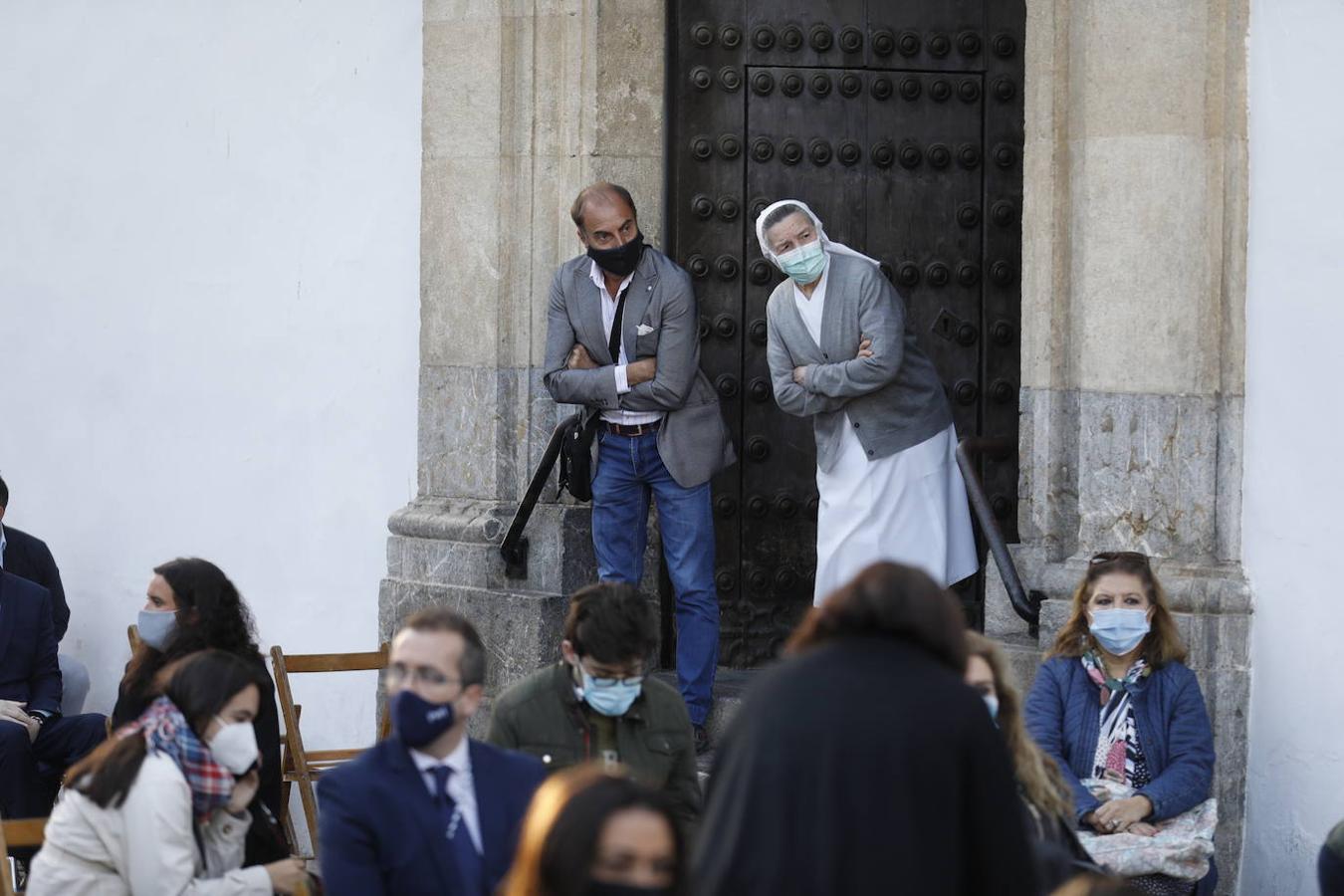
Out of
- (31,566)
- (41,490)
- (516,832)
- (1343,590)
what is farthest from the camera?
(41,490)

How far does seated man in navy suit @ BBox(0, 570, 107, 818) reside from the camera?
7.78 m

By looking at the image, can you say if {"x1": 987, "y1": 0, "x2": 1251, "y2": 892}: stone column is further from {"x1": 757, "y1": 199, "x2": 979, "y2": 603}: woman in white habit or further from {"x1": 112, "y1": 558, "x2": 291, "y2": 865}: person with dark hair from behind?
{"x1": 112, "y1": 558, "x2": 291, "y2": 865}: person with dark hair from behind

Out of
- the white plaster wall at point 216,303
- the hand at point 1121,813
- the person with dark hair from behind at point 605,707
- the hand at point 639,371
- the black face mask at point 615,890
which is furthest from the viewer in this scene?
the white plaster wall at point 216,303

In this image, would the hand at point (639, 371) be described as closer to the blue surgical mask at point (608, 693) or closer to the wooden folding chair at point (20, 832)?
the blue surgical mask at point (608, 693)

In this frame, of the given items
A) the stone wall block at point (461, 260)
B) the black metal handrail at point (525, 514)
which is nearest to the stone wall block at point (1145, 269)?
the black metal handrail at point (525, 514)

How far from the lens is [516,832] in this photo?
430cm

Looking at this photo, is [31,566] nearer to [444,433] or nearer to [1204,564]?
[444,433]

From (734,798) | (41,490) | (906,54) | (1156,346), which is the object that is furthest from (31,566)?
(734,798)

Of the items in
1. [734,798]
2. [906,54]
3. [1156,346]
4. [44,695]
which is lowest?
[44,695]

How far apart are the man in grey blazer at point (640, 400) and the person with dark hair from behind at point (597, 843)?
393 cm

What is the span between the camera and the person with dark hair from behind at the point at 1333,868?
428 cm

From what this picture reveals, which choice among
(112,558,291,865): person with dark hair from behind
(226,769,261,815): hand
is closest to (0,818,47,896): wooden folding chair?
(112,558,291,865): person with dark hair from behind

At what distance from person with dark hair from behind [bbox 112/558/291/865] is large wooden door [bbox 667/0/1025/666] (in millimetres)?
2551

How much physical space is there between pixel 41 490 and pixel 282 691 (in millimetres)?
2102
